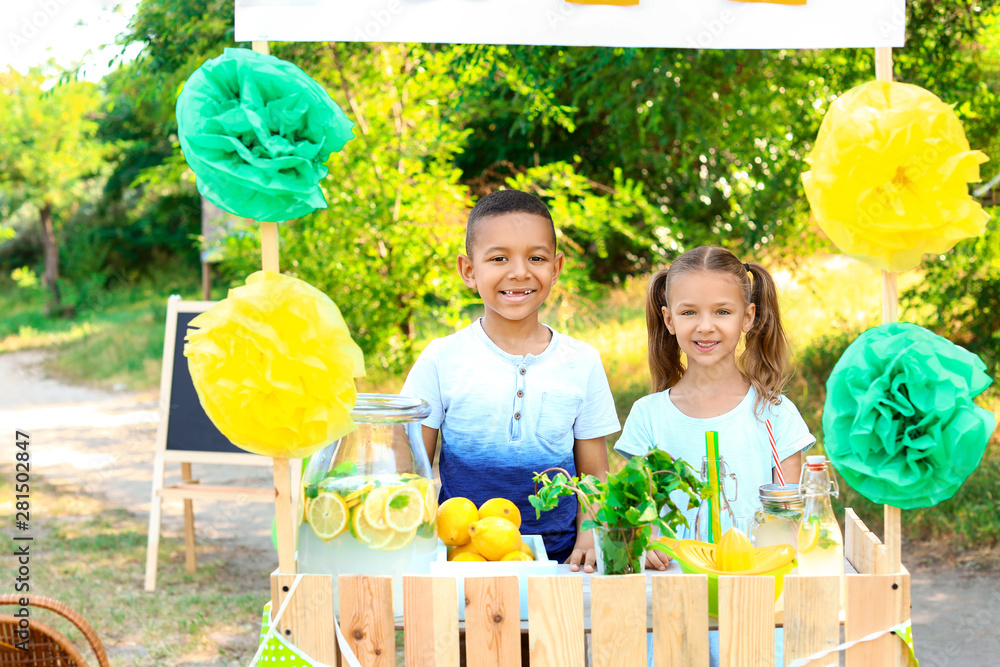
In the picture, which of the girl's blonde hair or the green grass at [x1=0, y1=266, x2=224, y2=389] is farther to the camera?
the green grass at [x1=0, y1=266, x2=224, y2=389]

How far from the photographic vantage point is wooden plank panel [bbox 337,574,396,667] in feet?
4.81

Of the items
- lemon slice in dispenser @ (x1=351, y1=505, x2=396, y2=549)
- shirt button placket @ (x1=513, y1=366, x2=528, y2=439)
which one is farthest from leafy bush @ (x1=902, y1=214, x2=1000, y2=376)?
lemon slice in dispenser @ (x1=351, y1=505, x2=396, y2=549)

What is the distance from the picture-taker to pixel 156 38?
200 inches

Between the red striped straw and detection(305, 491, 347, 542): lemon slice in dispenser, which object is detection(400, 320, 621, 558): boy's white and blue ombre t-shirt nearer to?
the red striped straw

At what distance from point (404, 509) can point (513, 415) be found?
0.72 metres

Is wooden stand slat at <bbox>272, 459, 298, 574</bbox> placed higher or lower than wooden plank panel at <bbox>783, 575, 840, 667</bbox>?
higher

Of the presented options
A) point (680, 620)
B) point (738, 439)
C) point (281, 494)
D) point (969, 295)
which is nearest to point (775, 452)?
point (738, 439)

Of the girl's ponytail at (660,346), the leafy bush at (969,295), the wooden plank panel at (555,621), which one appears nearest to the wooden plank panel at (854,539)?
the wooden plank panel at (555,621)

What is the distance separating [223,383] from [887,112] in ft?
3.80

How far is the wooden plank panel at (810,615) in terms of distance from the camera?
4.73 feet

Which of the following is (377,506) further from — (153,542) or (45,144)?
(45,144)

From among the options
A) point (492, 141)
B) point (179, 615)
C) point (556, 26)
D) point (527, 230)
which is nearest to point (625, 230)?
point (492, 141)

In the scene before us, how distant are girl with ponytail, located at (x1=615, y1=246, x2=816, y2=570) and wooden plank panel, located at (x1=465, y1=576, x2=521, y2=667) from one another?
0.71m

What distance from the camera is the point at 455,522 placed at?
1.66 meters
